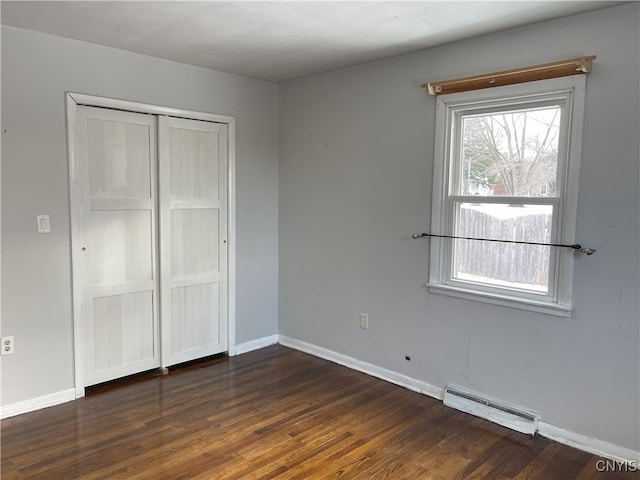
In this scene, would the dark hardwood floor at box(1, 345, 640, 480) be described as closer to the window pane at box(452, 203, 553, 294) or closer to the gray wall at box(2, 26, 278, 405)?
the gray wall at box(2, 26, 278, 405)

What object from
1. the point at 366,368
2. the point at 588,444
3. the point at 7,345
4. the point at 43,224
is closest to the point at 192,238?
the point at 43,224

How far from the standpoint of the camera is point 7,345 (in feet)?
9.71

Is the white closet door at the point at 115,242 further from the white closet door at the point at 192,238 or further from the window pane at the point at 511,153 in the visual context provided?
the window pane at the point at 511,153

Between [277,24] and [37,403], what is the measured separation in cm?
278

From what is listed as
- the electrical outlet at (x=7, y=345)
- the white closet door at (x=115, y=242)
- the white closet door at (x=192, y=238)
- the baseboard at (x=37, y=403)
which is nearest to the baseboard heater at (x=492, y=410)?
the white closet door at (x=192, y=238)

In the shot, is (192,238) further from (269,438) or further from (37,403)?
(269,438)

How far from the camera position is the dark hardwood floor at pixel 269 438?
8.05ft

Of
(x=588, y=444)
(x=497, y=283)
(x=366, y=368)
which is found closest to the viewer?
(x=588, y=444)

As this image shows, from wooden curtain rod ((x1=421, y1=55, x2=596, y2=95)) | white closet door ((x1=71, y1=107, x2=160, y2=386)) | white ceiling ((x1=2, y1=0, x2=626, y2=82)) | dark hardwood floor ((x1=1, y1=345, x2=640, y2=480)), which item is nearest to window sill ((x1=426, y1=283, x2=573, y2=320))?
dark hardwood floor ((x1=1, y1=345, x2=640, y2=480))

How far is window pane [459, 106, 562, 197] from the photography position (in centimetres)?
279

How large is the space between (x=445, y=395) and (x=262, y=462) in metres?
1.35

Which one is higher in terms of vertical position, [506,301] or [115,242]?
[115,242]

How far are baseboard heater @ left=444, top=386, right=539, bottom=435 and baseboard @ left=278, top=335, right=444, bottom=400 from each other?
129mm

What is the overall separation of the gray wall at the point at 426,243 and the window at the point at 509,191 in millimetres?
87
